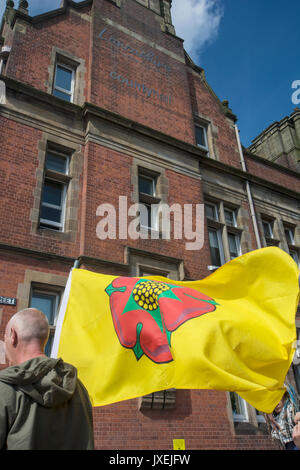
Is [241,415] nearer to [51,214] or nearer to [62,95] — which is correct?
[51,214]

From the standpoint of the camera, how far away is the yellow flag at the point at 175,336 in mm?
3961

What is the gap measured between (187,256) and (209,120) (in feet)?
24.0

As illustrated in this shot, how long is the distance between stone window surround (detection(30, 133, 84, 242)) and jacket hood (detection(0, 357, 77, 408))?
7.17 meters

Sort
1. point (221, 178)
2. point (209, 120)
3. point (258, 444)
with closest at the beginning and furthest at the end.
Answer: point (258, 444), point (221, 178), point (209, 120)

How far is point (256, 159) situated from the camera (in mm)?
16578

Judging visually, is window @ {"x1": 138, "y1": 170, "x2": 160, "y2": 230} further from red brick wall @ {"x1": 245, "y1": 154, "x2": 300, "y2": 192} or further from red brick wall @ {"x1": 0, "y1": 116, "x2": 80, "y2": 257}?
red brick wall @ {"x1": 245, "y1": 154, "x2": 300, "y2": 192}

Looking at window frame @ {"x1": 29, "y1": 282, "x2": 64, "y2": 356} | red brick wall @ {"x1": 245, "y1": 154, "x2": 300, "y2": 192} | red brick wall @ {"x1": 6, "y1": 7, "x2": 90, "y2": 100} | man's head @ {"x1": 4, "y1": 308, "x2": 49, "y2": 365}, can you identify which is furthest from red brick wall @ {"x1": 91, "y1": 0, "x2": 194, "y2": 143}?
man's head @ {"x1": 4, "y1": 308, "x2": 49, "y2": 365}

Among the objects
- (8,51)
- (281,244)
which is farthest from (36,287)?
(281,244)

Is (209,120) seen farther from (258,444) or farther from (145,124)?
(258,444)

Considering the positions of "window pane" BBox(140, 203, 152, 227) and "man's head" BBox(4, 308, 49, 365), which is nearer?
"man's head" BBox(4, 308, 49, 365)

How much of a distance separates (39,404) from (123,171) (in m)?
9.53

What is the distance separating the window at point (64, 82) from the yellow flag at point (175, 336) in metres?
8.78

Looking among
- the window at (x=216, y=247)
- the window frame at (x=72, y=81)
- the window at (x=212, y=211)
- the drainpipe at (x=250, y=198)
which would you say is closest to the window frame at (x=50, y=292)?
the window at (x=216, y=247)

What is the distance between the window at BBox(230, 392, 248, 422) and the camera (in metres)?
9.77
